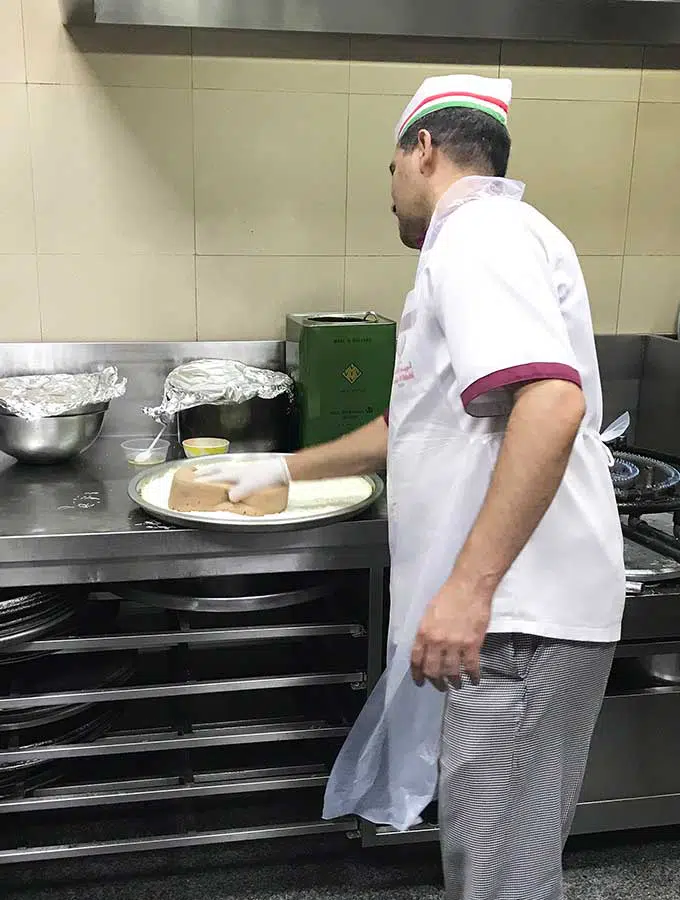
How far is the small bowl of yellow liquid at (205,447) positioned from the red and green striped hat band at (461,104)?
2.42 feet

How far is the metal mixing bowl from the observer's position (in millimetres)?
1586

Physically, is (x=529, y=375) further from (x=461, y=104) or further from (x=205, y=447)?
(x=205, y=447)

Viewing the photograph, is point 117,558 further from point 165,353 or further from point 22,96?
point 22,96

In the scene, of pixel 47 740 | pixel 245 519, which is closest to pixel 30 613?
pixel 47 740

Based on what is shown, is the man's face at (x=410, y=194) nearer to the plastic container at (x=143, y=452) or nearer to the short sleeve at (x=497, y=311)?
the short sleeve at (x=497, y=311)

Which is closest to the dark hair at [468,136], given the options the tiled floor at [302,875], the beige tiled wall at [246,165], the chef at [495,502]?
the chef at [495,502]

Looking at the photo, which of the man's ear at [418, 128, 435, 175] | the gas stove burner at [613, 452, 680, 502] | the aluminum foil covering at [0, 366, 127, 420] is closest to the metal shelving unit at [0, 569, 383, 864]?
the aluminum foil covering at [0, 366, 127, 420]

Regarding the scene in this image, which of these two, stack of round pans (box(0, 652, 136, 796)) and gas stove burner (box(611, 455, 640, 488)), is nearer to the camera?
stack of round pans (box(0, 652, 136, 796))

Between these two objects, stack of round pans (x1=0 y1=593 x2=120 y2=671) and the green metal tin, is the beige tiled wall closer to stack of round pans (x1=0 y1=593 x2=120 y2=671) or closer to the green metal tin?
the green metal tin

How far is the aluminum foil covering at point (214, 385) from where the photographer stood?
169 cm

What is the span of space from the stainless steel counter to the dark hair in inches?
22.8

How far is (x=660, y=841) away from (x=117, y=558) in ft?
4.10

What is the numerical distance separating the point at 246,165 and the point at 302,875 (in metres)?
1.47

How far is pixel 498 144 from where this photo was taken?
1.15m
